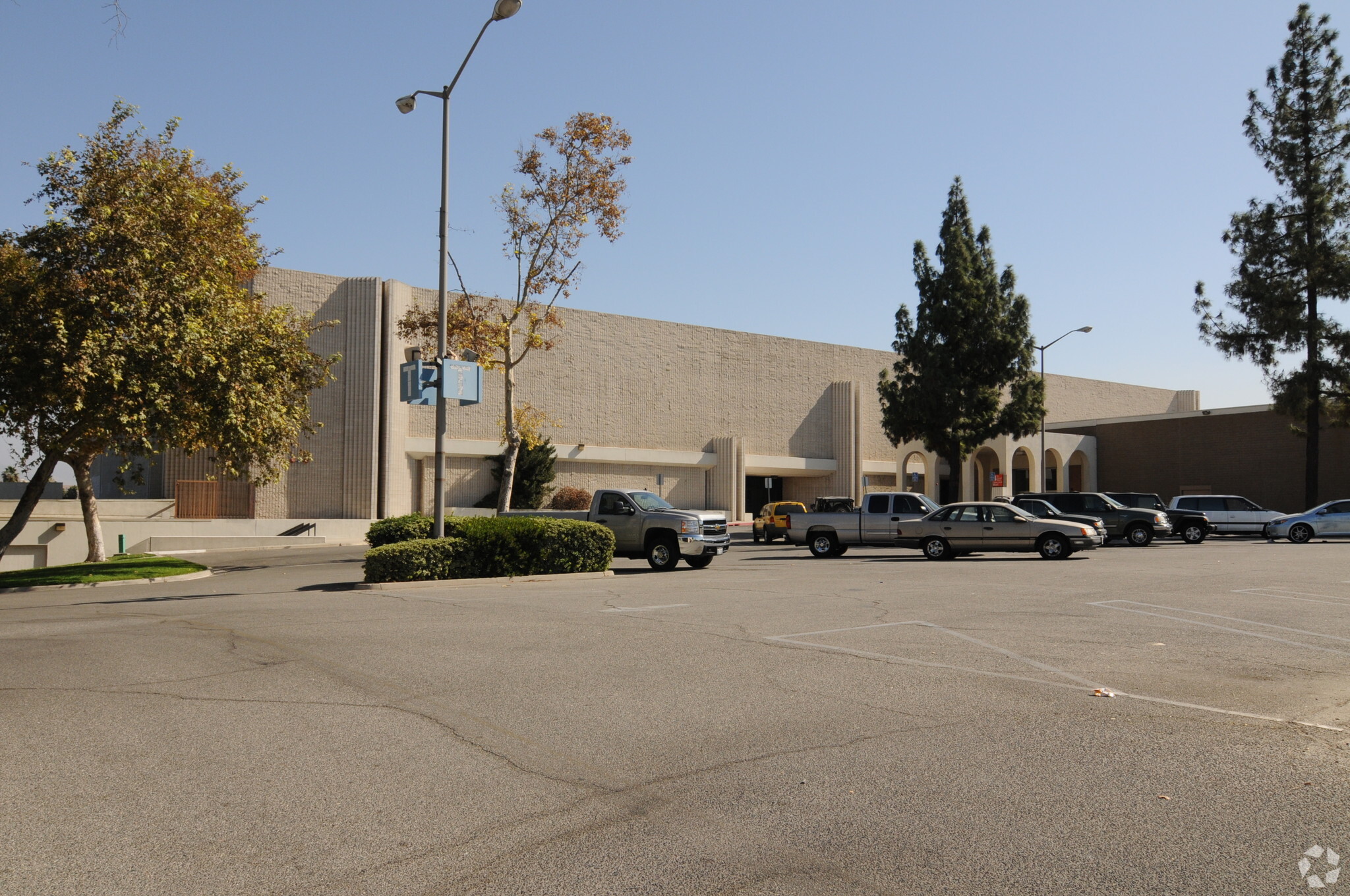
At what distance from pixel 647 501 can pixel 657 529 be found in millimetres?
1118

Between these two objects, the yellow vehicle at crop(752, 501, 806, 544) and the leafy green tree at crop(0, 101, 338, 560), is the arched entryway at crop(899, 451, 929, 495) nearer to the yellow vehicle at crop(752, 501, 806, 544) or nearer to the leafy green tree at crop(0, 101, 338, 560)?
the yellow vehicle at crop(752, 501, 806, 544)

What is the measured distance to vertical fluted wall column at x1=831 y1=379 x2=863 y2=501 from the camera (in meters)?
59.8

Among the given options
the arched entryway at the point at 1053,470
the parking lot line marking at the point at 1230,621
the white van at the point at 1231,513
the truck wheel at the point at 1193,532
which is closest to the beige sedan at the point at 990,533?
the truck wheel at the point at 1193,532

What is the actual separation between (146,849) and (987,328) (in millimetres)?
43878

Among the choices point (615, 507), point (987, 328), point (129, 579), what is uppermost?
point (987, 328)

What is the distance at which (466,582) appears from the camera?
1914cm

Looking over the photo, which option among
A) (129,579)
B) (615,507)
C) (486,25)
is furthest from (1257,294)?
(129,579)

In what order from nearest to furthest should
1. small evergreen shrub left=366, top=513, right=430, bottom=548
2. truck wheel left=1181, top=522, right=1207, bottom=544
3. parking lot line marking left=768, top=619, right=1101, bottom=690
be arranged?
1. parking lot line marking left=768, top=619, right=1101, bottom=690
2. small evergreen shrub left=366, top=513, right=430, bottom=548
3. truck wheel left=1181, top=522, right=1207, bottom=544

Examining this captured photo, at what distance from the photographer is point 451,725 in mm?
7297

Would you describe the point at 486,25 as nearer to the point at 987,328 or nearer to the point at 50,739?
the point at 50,739

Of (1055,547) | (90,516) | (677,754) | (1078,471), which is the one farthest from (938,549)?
(1078,471)

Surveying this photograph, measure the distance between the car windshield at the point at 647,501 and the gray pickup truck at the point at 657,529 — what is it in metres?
0.02

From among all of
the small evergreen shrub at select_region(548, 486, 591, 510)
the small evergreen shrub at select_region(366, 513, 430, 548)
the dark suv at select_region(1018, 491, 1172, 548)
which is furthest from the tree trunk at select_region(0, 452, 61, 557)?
the dark suv at select_region(1018, 491, 1172, 548)

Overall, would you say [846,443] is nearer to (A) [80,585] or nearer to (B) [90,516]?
(B) [90,516]
